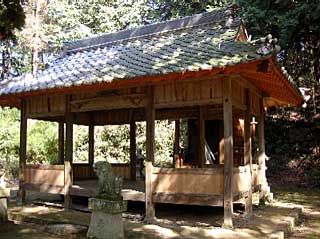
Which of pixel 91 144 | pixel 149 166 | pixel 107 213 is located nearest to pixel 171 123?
pixel 91 144

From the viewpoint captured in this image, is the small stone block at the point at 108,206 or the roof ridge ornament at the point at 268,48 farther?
the roof ridge ornament at the point at 268,48

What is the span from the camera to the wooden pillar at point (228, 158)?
704cm

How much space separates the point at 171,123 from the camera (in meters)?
20.8

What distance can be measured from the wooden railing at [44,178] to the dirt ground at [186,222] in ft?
1.56

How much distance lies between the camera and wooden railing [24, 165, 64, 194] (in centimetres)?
930

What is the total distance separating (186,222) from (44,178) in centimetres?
387

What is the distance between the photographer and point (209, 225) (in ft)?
24.6

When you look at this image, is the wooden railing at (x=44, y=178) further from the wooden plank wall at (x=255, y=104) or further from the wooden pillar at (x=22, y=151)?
the wooden plank wall at (x=255, y=104)

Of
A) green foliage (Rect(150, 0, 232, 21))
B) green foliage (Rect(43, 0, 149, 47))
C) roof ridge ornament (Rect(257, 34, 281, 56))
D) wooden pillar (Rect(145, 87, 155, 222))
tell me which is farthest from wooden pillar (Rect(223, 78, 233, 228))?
green foliage (Rect(43, 0, 149, 47))

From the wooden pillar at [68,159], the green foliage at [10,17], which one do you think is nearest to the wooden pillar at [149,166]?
the wooden pillar at [68,159]

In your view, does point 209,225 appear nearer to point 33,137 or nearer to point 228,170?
point 228,170

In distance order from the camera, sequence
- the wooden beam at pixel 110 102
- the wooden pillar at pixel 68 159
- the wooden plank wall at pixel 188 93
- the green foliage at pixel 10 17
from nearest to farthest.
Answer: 1. the green foliage at pixel 10 17
2. the wooden plank wall at pixel 188 93
3. the wooden beam at pixel 110 102
4. the wooden pillar at pixel 68 159

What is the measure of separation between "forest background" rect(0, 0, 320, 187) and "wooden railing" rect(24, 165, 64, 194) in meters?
3.29

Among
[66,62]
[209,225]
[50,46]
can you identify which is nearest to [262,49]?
[209,225]
